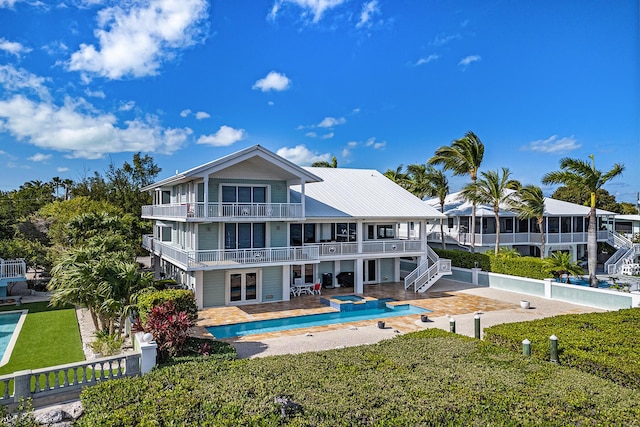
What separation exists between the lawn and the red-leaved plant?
3403 mm

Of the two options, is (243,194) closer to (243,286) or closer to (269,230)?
(269,230)

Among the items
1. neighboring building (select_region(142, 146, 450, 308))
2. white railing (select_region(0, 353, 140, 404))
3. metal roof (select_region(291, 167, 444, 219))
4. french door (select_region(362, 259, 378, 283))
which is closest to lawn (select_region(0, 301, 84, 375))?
white railing (select_region(0, 353, 140, 404))

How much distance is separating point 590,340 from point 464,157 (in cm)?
2103

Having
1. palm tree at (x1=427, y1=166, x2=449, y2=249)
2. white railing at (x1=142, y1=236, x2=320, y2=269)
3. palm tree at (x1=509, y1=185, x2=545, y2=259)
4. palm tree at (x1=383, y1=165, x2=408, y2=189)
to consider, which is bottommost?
white railing at (x1=142, y1=236, x2=320, y2=269)

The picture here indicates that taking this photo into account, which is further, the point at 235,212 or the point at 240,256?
the point at 235,212

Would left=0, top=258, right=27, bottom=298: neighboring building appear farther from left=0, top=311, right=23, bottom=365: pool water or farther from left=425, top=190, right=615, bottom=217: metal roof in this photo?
left=425, top=190, right=615, bottom=217: metal roof

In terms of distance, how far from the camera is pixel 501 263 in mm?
27328

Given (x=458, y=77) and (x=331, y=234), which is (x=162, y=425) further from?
(x=458, y=77)

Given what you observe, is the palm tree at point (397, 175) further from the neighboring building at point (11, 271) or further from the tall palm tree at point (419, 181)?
the neighboring building at point (11, 271)

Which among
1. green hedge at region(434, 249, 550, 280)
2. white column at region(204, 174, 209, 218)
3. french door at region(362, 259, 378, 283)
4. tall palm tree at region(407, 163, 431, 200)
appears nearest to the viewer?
white column at region(204, 174, 209, 218)

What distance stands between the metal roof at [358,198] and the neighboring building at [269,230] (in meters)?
0.08

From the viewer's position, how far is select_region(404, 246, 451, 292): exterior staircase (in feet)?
86.1

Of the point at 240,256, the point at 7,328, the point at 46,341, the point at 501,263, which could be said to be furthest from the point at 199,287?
the point at 501,263

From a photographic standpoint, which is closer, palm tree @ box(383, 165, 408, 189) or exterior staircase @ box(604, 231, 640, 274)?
exterior staircase @ box(604, 231, 640, 274)
